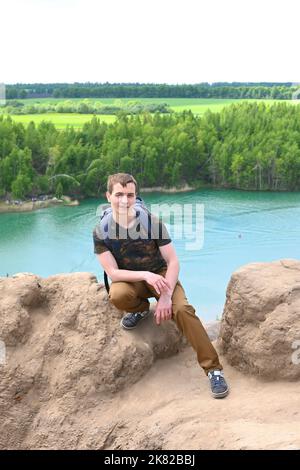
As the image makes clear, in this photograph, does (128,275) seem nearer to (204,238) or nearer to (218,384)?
(218,384)

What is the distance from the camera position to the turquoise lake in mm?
41250

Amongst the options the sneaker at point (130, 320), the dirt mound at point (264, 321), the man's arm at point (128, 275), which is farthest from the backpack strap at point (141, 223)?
the dirt mound at point (264, 321)

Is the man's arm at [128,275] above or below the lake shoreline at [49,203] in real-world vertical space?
above

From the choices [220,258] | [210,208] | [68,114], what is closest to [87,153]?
[210,208]

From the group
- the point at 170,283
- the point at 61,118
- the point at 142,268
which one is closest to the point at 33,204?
the point at 61,118

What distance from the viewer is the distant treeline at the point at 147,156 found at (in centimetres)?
5066

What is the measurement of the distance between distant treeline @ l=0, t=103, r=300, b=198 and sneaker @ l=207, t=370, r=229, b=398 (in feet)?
143

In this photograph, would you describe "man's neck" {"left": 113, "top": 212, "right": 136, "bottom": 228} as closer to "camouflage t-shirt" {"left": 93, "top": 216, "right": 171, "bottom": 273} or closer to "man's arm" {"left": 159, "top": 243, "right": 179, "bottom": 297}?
"camouflage t-shirt" {"left": 93, "top": 216, "right": 171, "bottom": 273}

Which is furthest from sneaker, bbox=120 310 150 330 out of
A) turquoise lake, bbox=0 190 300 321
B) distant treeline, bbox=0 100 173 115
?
distant treeline, bbox=0 100 173 115

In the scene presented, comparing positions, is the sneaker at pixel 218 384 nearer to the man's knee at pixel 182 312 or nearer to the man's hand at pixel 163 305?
the man's knee at pixel 182 312

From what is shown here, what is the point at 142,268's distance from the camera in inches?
213

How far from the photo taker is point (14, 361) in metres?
5.67

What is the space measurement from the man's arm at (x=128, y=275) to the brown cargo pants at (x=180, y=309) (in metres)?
0.09

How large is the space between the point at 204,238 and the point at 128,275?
4610cm
